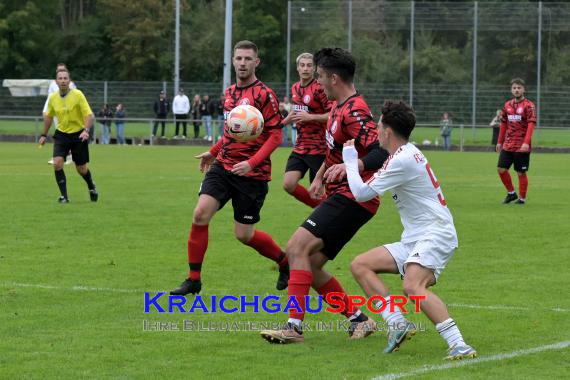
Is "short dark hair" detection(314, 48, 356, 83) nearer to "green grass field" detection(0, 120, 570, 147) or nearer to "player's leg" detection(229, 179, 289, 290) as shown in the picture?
"player's leg" detection(229, 179, 289, 290)

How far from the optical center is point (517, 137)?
63.2ft

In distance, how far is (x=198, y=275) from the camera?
29.7 ft

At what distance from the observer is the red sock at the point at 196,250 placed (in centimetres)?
906

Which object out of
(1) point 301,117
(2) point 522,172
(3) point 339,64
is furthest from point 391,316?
(2) point 522,172

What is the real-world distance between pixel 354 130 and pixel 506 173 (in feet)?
38.7

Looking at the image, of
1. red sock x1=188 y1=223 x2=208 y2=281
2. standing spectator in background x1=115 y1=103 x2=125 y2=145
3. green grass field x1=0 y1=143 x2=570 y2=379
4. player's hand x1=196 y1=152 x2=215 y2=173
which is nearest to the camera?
green grass field x1=0 y1=143 x2=570 y2=379

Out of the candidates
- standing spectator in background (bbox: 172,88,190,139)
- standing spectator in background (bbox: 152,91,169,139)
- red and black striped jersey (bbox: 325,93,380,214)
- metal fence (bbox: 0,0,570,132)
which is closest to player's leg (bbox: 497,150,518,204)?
red and black striped jersey (bbox: 325,93,380,214)

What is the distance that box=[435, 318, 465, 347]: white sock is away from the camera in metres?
6.70

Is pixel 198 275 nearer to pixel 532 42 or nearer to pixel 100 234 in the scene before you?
pixel 100 234

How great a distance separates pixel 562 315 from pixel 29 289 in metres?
4.36

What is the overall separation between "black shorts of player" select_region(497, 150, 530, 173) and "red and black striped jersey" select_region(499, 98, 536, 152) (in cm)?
9

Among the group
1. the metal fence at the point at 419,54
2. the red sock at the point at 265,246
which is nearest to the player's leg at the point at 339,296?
the red sock at the point at 265,246

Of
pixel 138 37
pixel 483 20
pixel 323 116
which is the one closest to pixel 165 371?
pixel 323 116

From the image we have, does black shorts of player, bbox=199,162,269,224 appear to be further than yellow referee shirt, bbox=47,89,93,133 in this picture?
No
